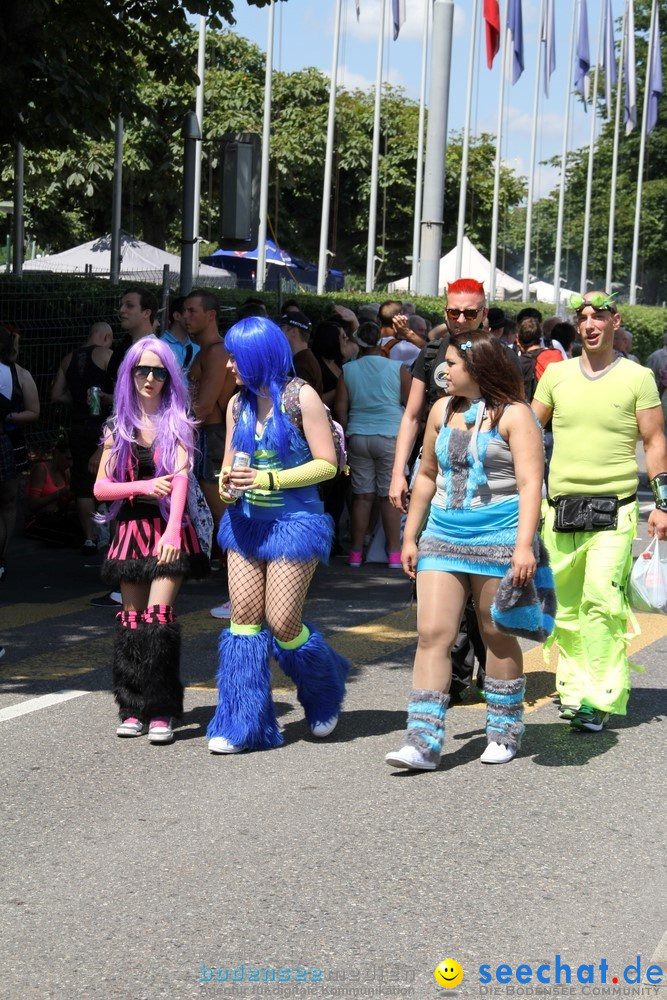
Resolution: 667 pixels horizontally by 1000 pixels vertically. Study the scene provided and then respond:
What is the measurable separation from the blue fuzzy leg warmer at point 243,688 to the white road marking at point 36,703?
1168mm

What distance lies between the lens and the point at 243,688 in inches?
231

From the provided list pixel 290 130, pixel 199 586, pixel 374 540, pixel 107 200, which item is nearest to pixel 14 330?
pixel 199 586

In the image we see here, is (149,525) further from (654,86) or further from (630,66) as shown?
(654,86)

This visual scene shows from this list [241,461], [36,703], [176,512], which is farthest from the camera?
[36,703]

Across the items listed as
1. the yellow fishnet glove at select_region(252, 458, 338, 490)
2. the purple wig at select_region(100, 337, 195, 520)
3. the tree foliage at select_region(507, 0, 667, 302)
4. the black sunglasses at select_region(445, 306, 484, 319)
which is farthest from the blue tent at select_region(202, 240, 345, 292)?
the yellow fishnet glove at select_region(252, 458, 338, 490)

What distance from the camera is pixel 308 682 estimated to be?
6.07 metres

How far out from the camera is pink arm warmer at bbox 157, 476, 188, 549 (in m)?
6.05

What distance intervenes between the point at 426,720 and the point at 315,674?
2.04 feet

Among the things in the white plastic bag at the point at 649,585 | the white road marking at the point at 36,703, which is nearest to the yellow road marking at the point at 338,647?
the white road marking at the point at 36,703

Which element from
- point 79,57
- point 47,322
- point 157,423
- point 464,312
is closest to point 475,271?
point 79,57

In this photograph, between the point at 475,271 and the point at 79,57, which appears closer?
the point at 79,57

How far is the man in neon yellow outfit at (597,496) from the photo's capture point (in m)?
6.27

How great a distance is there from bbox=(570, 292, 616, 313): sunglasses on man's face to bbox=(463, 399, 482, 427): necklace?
1.02 metres

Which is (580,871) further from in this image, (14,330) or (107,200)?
(107,200)
